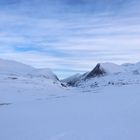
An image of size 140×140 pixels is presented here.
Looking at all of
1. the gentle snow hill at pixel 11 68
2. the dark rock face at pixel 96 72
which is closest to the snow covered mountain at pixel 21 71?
the gentle snow hill at pixel 11 68

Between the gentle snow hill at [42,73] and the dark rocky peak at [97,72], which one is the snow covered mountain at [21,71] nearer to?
the gentle snow hill at [42,73]

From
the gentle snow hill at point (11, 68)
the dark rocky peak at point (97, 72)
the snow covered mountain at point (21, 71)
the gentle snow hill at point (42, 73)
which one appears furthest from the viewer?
the dark rocky peak at point (97, 72)

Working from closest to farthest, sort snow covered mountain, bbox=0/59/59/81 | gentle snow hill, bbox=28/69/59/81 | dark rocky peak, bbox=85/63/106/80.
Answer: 1. snow covered mountain, bbox=0/59/59/81
2. gentle snow hill, bbox=28/69/59/81
3. dark rocky peak, bbox=85/63/106/80

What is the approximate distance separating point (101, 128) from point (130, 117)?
6.69ft

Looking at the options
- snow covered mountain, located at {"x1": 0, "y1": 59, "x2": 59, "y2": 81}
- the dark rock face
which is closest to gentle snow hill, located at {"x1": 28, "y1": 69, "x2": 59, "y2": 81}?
snow covered mountain, located at {"x1": 0, "y1": 59, "x2": 59, "y2": 81}

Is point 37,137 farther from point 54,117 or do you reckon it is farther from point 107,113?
point 107,113

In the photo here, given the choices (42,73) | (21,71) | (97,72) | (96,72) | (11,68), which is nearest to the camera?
(11,68)

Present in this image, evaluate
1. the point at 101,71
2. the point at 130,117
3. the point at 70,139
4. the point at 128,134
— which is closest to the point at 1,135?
the point at 70,139

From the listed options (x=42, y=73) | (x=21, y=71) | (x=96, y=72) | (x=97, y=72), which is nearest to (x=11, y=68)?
(x=21, y=71)

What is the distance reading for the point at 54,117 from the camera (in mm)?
10688

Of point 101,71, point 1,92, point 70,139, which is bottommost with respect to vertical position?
point 70,139

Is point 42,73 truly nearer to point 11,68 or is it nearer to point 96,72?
point 11,68

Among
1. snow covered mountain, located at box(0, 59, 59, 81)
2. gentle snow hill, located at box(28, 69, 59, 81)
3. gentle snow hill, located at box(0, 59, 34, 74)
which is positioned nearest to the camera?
snow covered mountain, located at box(0, 59, 59, 81)

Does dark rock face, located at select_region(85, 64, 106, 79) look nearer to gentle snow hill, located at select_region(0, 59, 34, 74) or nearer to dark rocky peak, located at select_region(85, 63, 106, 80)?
dark rocky peak, located at select_region(85, 63, 106, 80)
